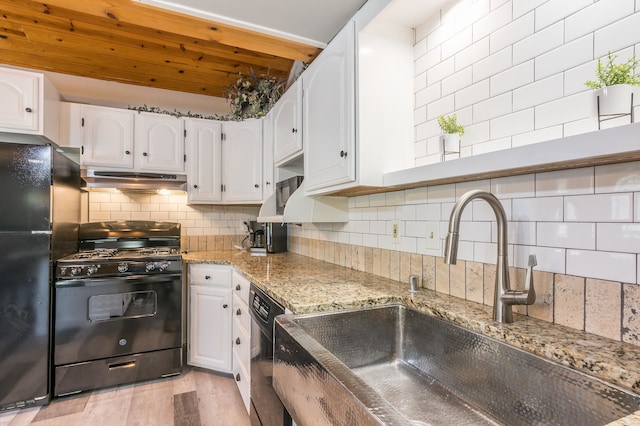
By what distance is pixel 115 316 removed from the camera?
229 cm

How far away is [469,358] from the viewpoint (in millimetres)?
987

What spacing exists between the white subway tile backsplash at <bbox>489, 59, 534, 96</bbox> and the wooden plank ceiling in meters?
1.20

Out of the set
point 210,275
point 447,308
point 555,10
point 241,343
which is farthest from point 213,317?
point 555,10

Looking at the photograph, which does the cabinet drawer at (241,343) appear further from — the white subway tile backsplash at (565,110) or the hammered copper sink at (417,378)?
the white subway tile backsplash at (565,110)

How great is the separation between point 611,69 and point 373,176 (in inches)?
32.7

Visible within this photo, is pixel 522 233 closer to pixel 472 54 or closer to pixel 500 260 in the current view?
pixel 500 260

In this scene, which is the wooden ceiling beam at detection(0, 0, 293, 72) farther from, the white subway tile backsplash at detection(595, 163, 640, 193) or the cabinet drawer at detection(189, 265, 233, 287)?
the white subway tile backsplash at detection(595, 163, 640, 193)

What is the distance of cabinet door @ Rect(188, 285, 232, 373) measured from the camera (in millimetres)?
2387

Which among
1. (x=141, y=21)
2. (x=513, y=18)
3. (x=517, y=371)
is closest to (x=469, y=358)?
(x=517, y=371)

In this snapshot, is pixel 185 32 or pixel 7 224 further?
pixel 7 224

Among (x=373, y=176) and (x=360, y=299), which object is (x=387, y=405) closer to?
(x=360, y=299)

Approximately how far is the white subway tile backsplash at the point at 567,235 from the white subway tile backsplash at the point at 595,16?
0.54m

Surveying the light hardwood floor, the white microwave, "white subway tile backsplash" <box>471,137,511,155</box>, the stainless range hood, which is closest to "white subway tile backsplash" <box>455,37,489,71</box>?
"white subway tile backsplash" <box>471,137,511,155</box>

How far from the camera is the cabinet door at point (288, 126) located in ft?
6.89
